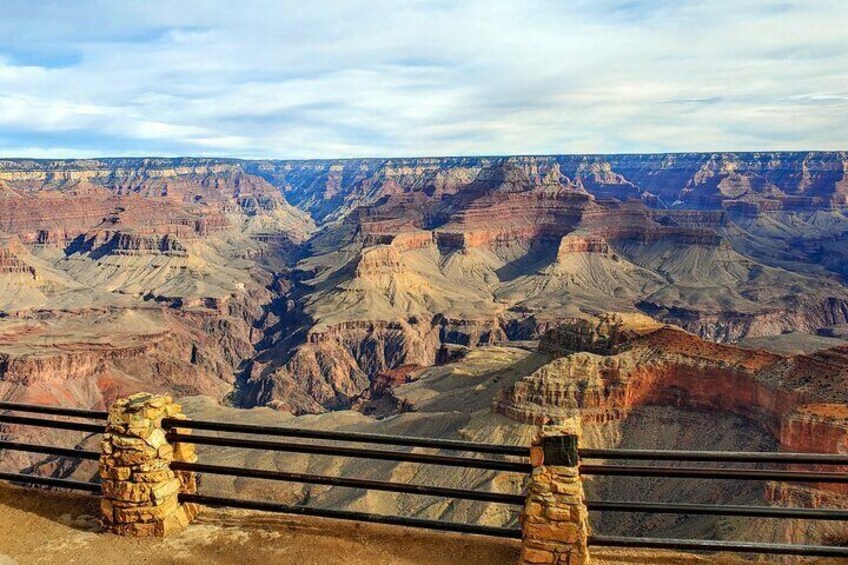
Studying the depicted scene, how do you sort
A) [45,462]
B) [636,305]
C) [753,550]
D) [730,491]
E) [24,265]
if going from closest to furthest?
1. [753,550]
2. [730,491]
3. [45,462]
4. [636,305]
5. [24,265]

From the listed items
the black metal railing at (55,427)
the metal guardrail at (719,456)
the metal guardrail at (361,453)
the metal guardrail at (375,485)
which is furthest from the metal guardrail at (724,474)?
the black metal railing at (55,427)

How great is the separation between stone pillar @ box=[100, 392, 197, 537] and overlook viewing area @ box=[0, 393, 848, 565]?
2cm

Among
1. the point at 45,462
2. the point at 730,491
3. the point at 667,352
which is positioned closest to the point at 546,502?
the point at 730,491

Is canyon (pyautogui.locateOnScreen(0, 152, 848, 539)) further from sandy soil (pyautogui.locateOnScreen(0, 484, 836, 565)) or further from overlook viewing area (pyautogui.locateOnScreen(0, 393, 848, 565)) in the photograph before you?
overlook viewing area (pyautogui.locateOnScreen(0, 393, 848, 565))

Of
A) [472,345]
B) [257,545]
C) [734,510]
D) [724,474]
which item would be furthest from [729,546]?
[472,345]

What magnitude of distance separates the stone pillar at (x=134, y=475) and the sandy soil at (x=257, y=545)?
0.28 metres

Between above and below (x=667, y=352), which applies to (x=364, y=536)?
above

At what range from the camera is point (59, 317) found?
Answer: 135m

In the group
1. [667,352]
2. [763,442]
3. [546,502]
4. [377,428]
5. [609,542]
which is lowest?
[377,428]

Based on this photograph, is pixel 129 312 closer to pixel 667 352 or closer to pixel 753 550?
pixel 667 352

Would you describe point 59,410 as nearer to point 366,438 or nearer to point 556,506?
point 366,438

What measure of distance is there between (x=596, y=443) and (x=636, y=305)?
104 metres

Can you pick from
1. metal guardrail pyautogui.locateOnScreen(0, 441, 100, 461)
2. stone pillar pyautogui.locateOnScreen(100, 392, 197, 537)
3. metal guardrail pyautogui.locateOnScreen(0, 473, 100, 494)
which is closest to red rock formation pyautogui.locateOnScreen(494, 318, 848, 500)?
metal guardrail pyautogui.locateOnScreen(0, 441, 100, 461)

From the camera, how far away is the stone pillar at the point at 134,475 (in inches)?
447
